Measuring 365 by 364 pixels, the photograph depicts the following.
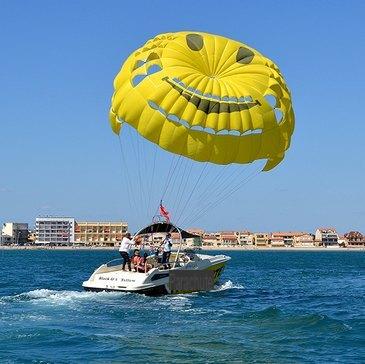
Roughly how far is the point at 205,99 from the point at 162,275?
7798 millimetres

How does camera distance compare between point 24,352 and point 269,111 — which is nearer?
point 24,352

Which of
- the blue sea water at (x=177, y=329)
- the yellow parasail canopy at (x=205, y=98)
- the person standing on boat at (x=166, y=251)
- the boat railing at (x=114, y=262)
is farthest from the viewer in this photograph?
the boat railing at (x=114, y=262)

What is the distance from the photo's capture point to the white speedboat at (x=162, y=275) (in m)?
27.2

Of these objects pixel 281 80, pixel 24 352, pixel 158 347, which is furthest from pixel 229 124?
pixel 24 352

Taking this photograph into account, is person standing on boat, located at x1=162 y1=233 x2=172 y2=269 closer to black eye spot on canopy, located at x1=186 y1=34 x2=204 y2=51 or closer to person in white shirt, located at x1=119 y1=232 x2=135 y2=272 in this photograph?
person in white shirt, located at x1=119 y1=232 x2=135 y2=272

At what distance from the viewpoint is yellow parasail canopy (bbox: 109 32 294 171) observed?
79.9ft

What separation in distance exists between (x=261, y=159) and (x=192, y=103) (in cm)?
403

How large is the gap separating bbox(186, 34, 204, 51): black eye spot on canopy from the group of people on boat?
801 centimetres

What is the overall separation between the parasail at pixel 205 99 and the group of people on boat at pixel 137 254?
493 centimetres

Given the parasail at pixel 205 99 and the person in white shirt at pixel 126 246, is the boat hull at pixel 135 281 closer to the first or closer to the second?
the person in white shirt at pixel 126 246

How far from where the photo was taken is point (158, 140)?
25.2 metres

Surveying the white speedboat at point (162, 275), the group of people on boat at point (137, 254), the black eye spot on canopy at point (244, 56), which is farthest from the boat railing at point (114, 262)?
the black eye spot on canopy at point (244, 56)

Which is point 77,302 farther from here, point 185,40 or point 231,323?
point 185,40

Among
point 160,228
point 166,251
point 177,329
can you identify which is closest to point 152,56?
point 160,228
